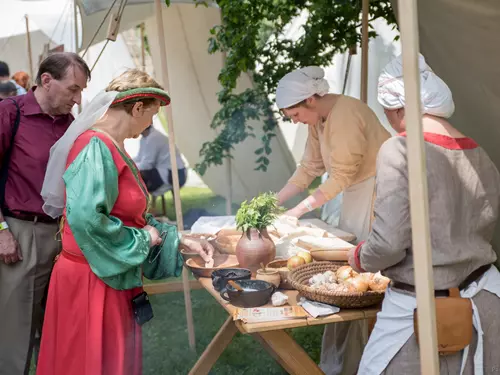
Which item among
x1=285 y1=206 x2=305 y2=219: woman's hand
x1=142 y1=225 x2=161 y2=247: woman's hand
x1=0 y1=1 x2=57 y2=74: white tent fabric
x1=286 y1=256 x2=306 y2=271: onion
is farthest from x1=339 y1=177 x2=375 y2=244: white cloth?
x1=0 y1=1 x2=57 y2=74: white tent fabric

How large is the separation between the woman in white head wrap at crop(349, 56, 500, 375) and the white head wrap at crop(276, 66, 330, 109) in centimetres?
120

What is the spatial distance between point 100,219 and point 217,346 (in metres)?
1.21

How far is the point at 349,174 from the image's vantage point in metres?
3.24

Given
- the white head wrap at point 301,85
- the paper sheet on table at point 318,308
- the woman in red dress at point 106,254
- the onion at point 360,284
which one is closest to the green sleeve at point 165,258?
the woman in red dress at point 106,254

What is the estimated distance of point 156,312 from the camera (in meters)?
4.98

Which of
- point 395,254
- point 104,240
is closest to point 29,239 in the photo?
point 104,240

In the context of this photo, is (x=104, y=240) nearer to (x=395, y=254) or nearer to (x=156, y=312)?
(x=395, y=254)

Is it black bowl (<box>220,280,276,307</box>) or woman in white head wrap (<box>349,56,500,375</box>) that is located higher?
woman in white head wrap (<box>349,56,500,375</box>)

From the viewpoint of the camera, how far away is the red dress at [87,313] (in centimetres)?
240

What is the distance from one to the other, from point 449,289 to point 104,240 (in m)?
1.24

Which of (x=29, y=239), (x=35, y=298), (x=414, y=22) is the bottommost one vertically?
(x=35, y=298)

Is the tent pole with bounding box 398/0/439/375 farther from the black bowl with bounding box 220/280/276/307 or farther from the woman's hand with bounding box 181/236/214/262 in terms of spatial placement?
the woman's hand with bounding box 181/236/214/262

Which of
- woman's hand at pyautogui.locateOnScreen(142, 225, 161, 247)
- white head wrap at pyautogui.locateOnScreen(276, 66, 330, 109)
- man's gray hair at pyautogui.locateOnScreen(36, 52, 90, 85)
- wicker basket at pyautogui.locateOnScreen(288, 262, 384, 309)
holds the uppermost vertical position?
man's gray hair at pyautogui.locateOnScreen(36, 52, 90, 85)

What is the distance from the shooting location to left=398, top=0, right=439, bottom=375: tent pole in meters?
1.46
